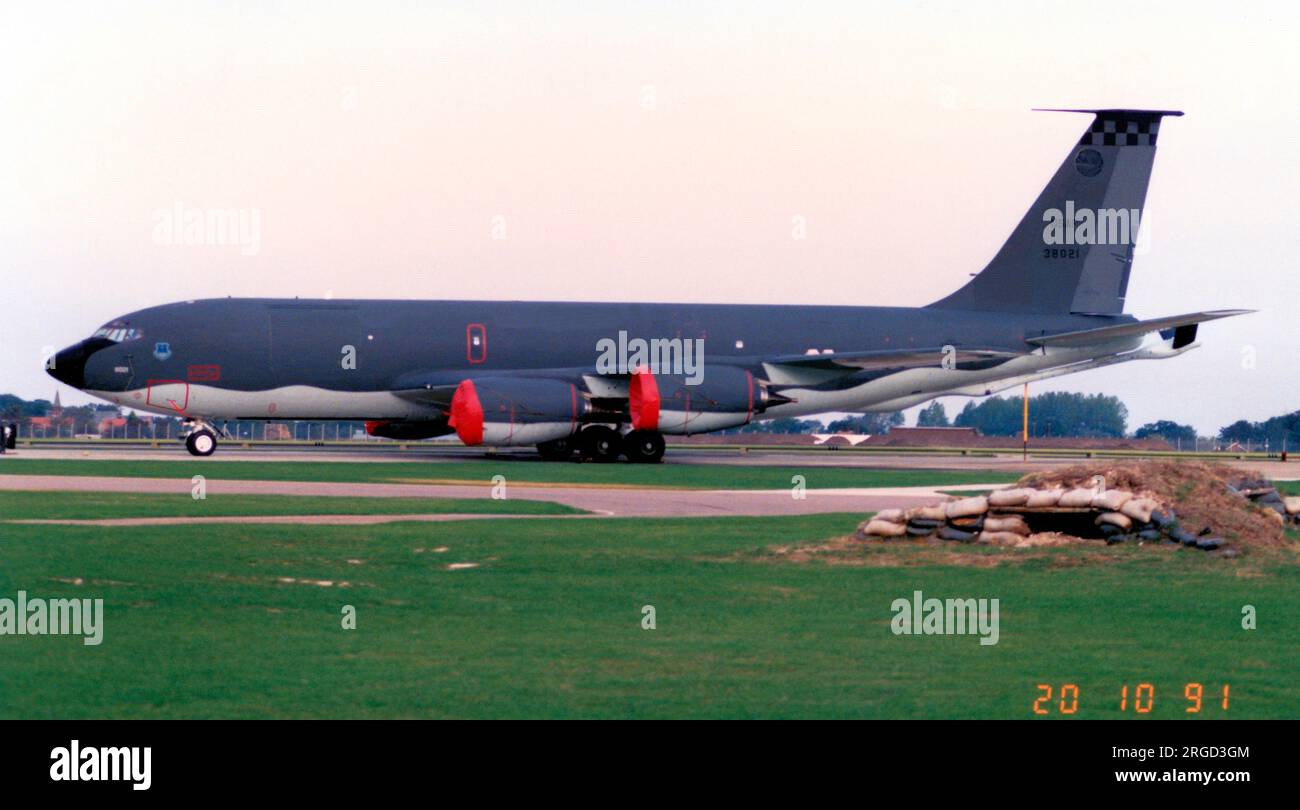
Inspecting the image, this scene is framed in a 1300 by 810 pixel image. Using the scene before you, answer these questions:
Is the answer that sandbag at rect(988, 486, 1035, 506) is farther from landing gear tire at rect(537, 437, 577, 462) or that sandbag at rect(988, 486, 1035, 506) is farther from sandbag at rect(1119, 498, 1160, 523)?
landing gear tire at rect(537, 437, 577, 462)

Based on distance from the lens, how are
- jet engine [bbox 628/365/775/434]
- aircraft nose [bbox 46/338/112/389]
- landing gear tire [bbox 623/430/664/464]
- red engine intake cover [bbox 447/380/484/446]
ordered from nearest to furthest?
red engine intake cover [bbox 447/380/484/446]
aircraft nose [bbox 46/338/112/389]
jet engine [bbox 628/365/775/434]
landing gear tire [bbox 623/430/664/464]

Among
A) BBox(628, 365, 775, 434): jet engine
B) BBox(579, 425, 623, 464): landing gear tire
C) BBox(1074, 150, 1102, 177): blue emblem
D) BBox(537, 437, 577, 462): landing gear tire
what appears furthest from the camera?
BBox(1074, 150, 1102, 177): blue emblem

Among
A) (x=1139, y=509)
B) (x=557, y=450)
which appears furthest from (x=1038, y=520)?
(x=557, y=450)

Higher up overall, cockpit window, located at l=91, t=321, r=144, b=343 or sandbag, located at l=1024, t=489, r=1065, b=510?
cockpit window, located at l=91, t=321, r=144, b=343

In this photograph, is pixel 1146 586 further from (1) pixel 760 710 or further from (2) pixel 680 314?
(2) pixel 680 314

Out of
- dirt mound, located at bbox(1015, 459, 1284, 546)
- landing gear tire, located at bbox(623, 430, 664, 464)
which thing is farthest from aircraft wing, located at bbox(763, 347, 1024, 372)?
dirt mound, located at bbox(1015, 459, 1284, 546)

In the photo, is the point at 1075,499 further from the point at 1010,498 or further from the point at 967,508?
the point at 967,508

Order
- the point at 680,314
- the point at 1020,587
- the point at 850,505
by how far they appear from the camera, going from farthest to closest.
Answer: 1. the point at 680,314
2. the point at 850,505
3. the point at 1020,587

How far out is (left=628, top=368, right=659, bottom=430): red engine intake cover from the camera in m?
49.8

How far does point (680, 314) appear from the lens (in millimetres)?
54531

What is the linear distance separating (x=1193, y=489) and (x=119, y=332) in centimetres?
3519

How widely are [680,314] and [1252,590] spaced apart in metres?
36.1
